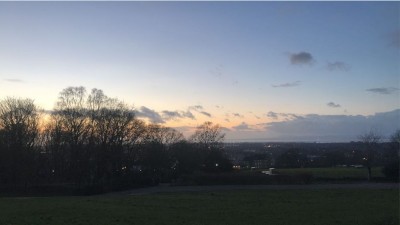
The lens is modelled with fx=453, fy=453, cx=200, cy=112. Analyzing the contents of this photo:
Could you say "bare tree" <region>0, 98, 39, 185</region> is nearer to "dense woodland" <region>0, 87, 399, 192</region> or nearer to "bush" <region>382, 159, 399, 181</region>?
"dense woodland" <region>0, 87, 399, 192</region>

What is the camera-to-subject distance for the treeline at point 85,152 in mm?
60188

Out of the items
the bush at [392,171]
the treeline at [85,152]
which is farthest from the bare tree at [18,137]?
the bush at [392,171]

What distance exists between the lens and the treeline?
6019 cm

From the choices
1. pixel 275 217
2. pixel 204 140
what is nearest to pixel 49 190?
pixel 275 217

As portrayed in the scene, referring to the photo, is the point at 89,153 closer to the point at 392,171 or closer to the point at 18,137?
the point at 18,137

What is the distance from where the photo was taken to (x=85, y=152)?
66312 mm

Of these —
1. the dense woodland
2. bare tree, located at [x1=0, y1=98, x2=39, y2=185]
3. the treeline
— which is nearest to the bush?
the dense woodland

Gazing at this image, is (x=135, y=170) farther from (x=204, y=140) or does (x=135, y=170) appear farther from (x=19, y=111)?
(x=204, y=140)

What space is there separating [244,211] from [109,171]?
48.7 meters

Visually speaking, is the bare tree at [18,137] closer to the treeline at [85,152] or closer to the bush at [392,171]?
the treeline at [85,152]

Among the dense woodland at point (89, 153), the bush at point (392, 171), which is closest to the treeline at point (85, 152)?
the dense woodland at point (89, 153)

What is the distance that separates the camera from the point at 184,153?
80375 millimetres

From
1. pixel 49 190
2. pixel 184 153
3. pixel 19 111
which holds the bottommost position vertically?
pixel 49 190

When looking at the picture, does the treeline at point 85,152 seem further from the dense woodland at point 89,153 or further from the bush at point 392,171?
the bush at point 392,171
